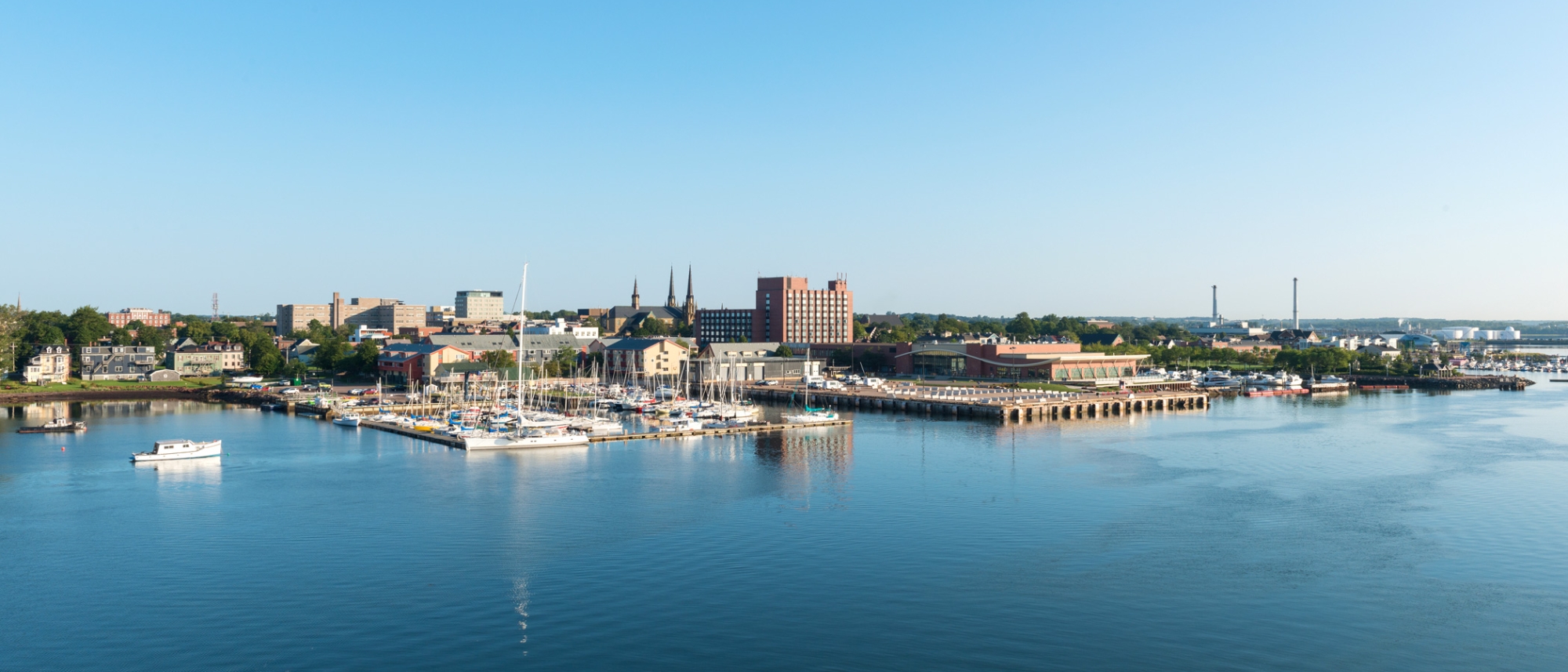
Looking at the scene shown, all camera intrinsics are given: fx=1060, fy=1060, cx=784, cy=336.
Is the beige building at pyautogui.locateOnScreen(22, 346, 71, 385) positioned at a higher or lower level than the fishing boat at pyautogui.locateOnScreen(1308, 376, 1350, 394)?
higher

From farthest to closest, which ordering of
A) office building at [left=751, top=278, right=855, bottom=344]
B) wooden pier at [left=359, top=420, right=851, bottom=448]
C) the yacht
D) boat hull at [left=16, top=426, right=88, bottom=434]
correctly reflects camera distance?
1. office building at [left=751, top=278, right=855, bottom=344]
2. the yacht
3. boat hull at [left=16, top=426, right=88, bottom=434]
4. wooden pier at [left=359, top=420, right=851, bottom=448]

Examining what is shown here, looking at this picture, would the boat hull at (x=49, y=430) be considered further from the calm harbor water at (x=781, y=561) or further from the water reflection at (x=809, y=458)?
the water reflection at (x=809, y=458)

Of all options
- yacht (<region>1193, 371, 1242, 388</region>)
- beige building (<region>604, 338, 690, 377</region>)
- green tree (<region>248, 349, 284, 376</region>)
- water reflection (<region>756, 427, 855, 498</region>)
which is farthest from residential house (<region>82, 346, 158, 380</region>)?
yacht (<region>1193, 371, 1242, 388</region>)

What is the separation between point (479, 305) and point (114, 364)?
98154 mm

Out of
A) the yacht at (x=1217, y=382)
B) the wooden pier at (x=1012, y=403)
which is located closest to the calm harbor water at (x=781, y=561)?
the wooden pier at (x=1012, y=403)

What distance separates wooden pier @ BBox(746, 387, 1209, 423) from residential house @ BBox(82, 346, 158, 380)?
3905 cm

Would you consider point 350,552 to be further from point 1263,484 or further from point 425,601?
point 1263,484

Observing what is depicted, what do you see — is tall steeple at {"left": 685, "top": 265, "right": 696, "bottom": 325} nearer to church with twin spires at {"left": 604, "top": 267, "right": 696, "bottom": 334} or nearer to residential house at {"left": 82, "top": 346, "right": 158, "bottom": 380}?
church with twin spires at {"left": 604, "top": 267, "right": 696, "bottom": 334}

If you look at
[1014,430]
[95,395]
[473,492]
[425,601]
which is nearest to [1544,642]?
[425,601]

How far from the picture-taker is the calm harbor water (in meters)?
15.1

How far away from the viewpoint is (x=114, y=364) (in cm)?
6756

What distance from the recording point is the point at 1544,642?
1553 centimetres

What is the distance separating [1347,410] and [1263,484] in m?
31.2

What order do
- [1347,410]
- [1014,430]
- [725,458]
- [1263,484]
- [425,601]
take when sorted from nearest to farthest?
[425,601]
[1263,484]
[725,458]
[1014,430]
[1347,410]
